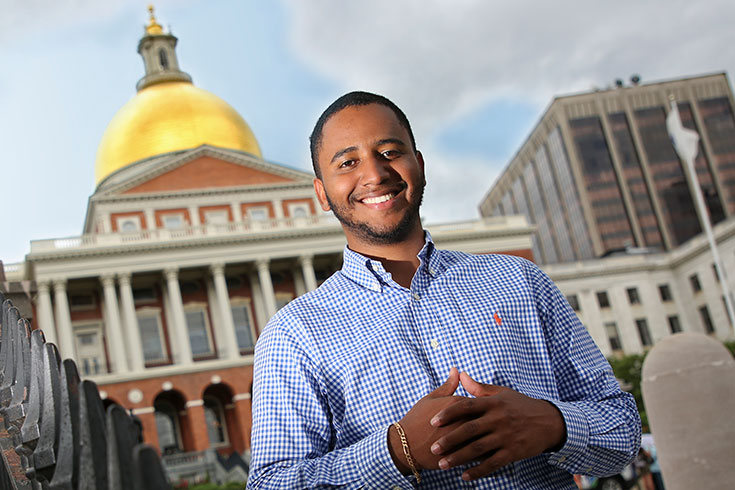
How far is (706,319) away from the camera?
61.0m

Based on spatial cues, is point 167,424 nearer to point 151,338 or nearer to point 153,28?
point 151,338

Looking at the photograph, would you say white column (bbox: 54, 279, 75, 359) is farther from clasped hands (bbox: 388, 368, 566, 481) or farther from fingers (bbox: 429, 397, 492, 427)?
fingers (bbox: 429, 397, 492, 427)

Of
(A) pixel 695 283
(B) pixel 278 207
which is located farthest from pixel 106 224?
(A) pixel 695 283

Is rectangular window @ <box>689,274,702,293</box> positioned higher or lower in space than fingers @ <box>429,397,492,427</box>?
higher

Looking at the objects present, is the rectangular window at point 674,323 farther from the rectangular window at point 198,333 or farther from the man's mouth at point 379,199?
the man's mouth at point 379,199

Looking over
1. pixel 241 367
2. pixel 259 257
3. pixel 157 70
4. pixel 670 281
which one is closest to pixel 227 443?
pixel 241 367

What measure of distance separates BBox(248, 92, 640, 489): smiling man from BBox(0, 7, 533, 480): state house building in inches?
1497

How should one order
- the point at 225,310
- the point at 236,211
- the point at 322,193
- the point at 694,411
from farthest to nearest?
the point at 236,211 < the point at 225,310 < the point at 694,411 < the point at 322,193

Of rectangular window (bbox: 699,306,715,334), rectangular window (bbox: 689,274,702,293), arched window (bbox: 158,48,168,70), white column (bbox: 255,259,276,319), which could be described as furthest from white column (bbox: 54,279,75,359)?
rectangular window (bbox: 699,306,715,334)

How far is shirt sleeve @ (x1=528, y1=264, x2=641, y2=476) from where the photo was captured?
2.84 m

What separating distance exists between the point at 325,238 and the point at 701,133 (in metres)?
74.4

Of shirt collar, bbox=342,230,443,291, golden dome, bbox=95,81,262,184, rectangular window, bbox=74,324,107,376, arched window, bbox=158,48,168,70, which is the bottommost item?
shirt collar, bbox=342,230,443,291

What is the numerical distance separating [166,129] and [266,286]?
44.1 ft

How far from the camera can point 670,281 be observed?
62656 mm
